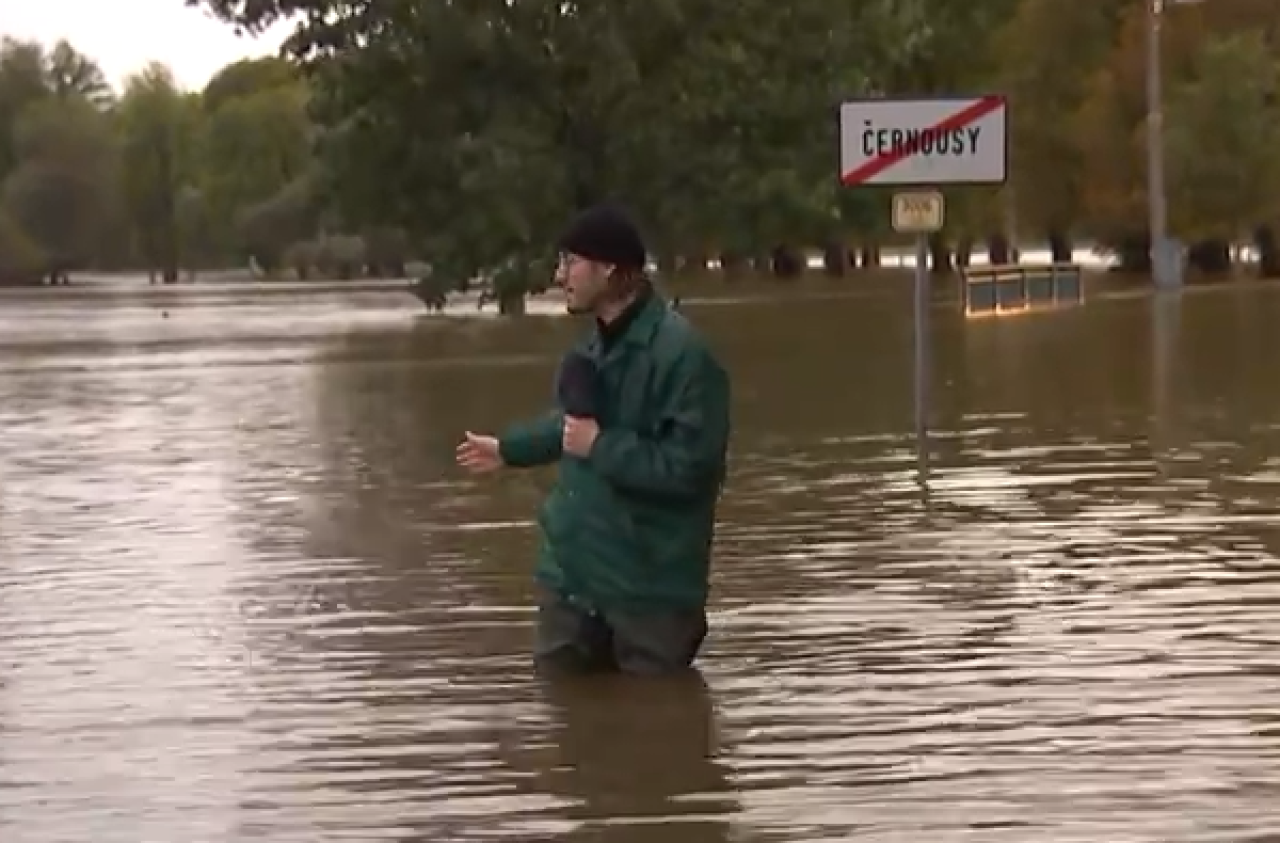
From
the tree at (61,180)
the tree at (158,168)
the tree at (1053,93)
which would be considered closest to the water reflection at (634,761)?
the tree at (1053,93)

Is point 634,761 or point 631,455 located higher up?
point 631,455

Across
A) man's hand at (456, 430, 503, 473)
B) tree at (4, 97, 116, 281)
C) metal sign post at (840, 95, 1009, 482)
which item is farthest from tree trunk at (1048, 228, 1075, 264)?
tree at (4, 97, 116, 281)

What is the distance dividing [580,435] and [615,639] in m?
0.75

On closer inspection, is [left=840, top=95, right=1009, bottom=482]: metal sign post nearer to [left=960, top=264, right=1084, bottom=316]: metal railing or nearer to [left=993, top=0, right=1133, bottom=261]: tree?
[left=960, top=264, right=1084, bottom=316]: metal railing

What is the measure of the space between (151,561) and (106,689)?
142 inches

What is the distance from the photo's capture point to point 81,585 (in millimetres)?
12211

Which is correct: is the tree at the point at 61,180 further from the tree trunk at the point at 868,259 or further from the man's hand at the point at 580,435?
the man's hand at the point at 580,435

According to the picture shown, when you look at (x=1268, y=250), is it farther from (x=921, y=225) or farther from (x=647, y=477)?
(x=647, y=477)

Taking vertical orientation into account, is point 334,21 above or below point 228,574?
above

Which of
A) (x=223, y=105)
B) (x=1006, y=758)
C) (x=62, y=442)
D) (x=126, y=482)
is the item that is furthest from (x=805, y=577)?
(x=223, y=105)

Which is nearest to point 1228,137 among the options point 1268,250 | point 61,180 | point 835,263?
point 1268,250

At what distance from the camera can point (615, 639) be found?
9188mm

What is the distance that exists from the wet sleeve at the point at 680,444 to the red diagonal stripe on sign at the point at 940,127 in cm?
948

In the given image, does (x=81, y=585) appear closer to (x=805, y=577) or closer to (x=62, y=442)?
(x=805, y=577)
